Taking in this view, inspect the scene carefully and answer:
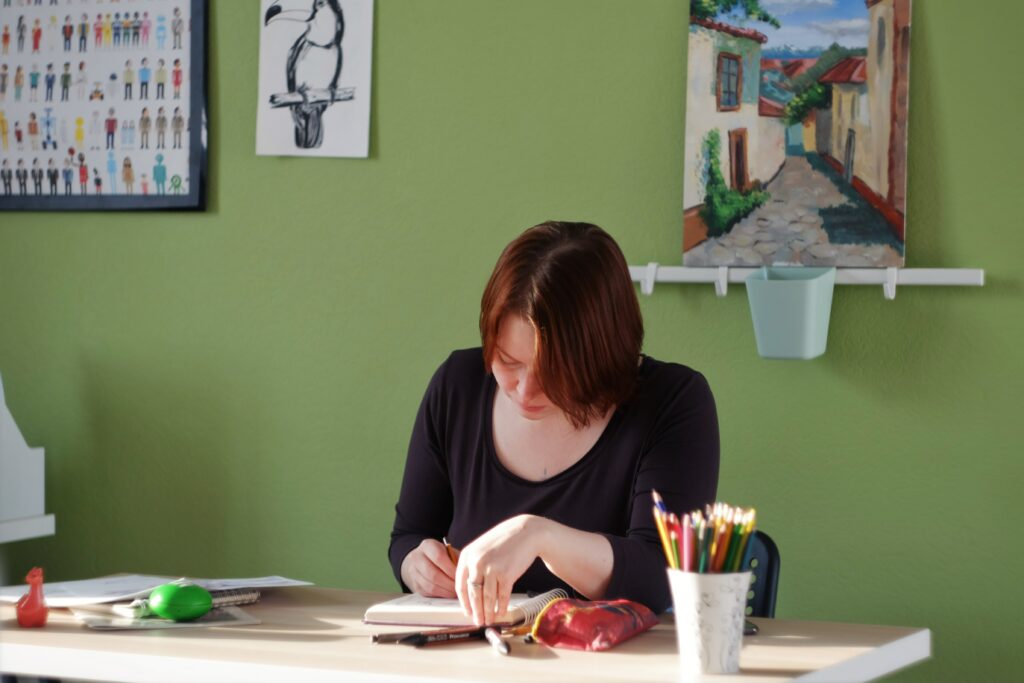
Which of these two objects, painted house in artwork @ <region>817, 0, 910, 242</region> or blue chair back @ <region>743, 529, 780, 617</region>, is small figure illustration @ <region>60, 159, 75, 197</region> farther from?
blue chair back @ <region>743, 529, 780, 617</region>

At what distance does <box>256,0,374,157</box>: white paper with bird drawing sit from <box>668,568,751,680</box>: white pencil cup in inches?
59.4

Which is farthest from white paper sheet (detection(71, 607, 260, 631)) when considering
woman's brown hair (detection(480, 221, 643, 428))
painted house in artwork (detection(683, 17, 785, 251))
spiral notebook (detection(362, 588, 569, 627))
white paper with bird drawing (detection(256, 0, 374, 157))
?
white paper with bird drawing (detection(256, 0, 374, 157))

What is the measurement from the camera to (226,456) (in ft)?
8.52

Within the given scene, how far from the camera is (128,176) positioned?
2.64 meters

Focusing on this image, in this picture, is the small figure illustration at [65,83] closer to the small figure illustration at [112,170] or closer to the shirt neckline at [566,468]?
the small figure illustration at [112,170]

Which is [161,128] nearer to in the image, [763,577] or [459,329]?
[459,329]

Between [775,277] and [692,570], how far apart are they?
1092 millimetres

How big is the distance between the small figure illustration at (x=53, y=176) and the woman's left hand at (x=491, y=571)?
1.70 m

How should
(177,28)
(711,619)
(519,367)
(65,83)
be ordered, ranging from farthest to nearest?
(65,83)
(177,28)
(519,367)
(711,619)

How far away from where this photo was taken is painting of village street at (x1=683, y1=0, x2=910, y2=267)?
2.12 m

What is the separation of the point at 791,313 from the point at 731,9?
550 millimetres

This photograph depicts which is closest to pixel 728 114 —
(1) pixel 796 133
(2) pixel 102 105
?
(1) pixel 796 133

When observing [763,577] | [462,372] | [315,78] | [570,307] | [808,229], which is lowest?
[763,577]

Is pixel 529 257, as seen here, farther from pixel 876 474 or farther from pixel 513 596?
pixel 876 474
